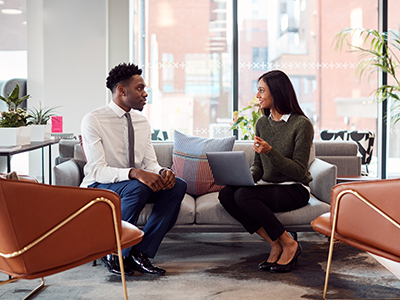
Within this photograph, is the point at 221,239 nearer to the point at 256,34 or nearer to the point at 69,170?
the point at 69,170

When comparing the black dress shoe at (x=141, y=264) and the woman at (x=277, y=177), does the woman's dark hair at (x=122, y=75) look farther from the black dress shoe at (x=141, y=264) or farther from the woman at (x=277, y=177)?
the black dress shoe at (x=141, y=264)

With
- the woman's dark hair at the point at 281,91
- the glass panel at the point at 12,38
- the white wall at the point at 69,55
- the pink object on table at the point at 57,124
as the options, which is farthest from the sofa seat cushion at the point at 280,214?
the glass panel at the point at 12,38

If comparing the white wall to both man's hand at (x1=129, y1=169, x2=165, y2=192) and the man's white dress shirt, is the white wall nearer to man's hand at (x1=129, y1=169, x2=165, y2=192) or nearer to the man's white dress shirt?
the man's white dress shirt

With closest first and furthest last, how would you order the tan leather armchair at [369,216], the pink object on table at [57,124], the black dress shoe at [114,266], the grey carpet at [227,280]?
1. the tan leather armchair at [369,216]
2. the grey carpet at [227,280]
3. the black dress shoe at [114,266]
4. the pink object on table at [57,124]

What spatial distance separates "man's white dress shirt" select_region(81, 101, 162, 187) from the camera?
2.35 meters

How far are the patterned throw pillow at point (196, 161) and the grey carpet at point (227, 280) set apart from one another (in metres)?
0.43

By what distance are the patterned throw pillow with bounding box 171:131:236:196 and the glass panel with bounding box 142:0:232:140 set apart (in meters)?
2.19

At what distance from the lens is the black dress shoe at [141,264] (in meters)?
2.25

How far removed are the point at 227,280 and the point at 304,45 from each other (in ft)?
12.2

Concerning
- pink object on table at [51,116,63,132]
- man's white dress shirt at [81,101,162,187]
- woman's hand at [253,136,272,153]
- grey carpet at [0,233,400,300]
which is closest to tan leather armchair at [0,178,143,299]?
grey carpet at [0,233,400,300]

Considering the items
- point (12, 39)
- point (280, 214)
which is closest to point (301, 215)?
point (280, 214)

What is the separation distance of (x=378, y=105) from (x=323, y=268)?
358 centimetres

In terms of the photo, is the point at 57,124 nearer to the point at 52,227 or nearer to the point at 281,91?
the point at 281,91

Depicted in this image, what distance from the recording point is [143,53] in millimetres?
4965
